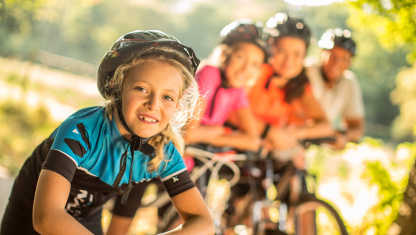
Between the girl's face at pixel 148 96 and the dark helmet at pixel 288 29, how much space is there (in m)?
1.92

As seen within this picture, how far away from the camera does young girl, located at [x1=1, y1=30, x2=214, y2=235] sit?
1.79 meters

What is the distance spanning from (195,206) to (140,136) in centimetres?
40

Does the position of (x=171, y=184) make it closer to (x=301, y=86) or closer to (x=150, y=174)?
(x=150, y=174)

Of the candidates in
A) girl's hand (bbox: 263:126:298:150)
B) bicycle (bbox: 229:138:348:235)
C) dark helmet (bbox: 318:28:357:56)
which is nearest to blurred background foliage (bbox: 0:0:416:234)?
dark helmet (bbox: 318:28:357:56)

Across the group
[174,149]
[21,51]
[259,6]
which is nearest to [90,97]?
[21,51]

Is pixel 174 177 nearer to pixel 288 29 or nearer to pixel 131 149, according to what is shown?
pixel 131 149

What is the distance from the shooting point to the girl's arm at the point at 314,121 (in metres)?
3.66

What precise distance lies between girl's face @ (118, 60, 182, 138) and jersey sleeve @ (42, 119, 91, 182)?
8.6 inches

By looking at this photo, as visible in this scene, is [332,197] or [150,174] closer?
[150,174]

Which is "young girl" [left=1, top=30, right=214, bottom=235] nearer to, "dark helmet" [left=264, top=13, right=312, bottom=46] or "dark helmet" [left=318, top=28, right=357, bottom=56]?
"dark helmet" [left=264, top=13, right=312, bottom=46]

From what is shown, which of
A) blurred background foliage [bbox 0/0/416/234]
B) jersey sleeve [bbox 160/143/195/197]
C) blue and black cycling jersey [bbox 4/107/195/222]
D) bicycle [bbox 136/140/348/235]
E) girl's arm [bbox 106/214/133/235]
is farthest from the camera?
blurred background foliage [bbox 0/0/416/234]

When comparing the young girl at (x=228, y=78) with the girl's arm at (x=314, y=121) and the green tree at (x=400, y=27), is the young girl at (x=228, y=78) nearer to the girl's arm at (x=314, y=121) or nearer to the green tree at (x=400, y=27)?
the girl's arm at (x=314, y=121)

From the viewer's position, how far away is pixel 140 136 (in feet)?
6.01

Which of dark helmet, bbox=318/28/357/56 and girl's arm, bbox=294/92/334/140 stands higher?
dark helmet, bbox=318/28/357/56
